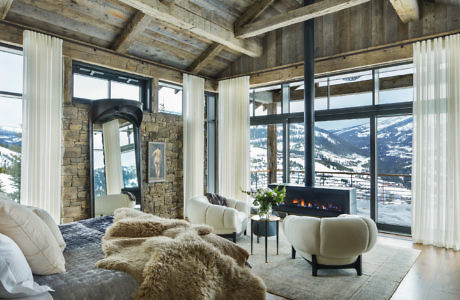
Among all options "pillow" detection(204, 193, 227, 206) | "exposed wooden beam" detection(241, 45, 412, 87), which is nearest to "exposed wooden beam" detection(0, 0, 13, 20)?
"pillow" detection(204, 193, 227, 206)

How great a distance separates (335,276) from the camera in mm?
3250

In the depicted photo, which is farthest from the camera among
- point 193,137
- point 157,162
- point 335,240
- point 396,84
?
point 193,137

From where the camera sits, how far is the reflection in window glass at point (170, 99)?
20.0 ft

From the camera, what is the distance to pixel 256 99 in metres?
6.72

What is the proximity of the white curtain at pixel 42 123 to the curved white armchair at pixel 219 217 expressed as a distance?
1922 millimetres

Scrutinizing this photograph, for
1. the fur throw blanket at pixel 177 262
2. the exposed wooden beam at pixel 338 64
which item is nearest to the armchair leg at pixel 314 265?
the fur throw blanket at pixel 177 262

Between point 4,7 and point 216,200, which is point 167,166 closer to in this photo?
point 216,200

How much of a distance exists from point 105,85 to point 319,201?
4.10 metres

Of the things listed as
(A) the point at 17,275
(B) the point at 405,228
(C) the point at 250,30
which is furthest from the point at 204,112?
(A) the point at 17,275

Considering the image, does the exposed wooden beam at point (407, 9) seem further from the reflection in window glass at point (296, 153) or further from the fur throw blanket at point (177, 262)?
the fur throw blanket at point (177, 262)

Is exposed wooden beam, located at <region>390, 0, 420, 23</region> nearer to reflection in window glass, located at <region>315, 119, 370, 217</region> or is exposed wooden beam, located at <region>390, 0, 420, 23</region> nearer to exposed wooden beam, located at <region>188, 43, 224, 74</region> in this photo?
reflection in window glass, located at <region>315, 119, 370, 217</region>

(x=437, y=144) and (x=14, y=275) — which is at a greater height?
(x=437, y=144)

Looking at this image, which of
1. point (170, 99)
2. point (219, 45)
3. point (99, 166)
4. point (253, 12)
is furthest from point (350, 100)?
point (99, 166)

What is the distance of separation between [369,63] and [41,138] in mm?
5103
